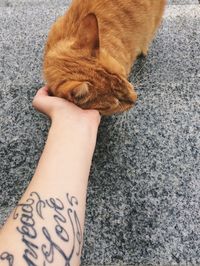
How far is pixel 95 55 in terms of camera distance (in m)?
1.12

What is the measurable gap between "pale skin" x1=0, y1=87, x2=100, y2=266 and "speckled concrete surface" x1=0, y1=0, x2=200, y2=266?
26cm

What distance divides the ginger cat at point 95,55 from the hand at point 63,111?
2 centimetres

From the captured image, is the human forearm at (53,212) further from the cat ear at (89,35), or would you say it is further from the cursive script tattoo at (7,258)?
the cat ear at (89,35)

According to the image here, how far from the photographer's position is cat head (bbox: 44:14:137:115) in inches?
41.9

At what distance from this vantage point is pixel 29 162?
1.25 meters

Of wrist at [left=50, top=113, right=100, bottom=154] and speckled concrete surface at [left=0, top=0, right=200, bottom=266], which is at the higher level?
wrist at [left=50, top=113, right=100, bottom=154]

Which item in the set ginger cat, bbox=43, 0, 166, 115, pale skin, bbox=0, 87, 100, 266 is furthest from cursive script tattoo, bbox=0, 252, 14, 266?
ginger cat, bbox=43, 0, 166, 115

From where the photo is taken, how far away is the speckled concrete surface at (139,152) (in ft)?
3.55

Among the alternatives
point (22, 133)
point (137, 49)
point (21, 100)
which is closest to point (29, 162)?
point (22, 133)

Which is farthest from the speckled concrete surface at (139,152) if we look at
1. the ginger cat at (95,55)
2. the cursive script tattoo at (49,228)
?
the cursive script tattoo at (49,228)

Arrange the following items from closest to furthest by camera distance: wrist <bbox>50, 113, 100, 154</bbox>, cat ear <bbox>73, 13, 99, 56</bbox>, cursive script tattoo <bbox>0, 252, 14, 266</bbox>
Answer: cursive script tattoo <bbox>0, 252, 14, 266</bbox> → wrist <bbox>50, 113, 100, 154</bbox> → cat ear <bbox>73, 13, 99, 56</bbox>

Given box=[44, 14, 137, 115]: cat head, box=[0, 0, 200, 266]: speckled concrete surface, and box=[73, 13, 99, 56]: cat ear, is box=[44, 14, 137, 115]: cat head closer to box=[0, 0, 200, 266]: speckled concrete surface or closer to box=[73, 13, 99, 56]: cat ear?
box=[73, 13, 99, 56]: cat ear

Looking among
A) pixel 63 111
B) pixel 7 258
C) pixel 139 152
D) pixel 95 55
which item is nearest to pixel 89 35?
pixel 95 55

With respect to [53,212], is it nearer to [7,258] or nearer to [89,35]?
[7,258]
